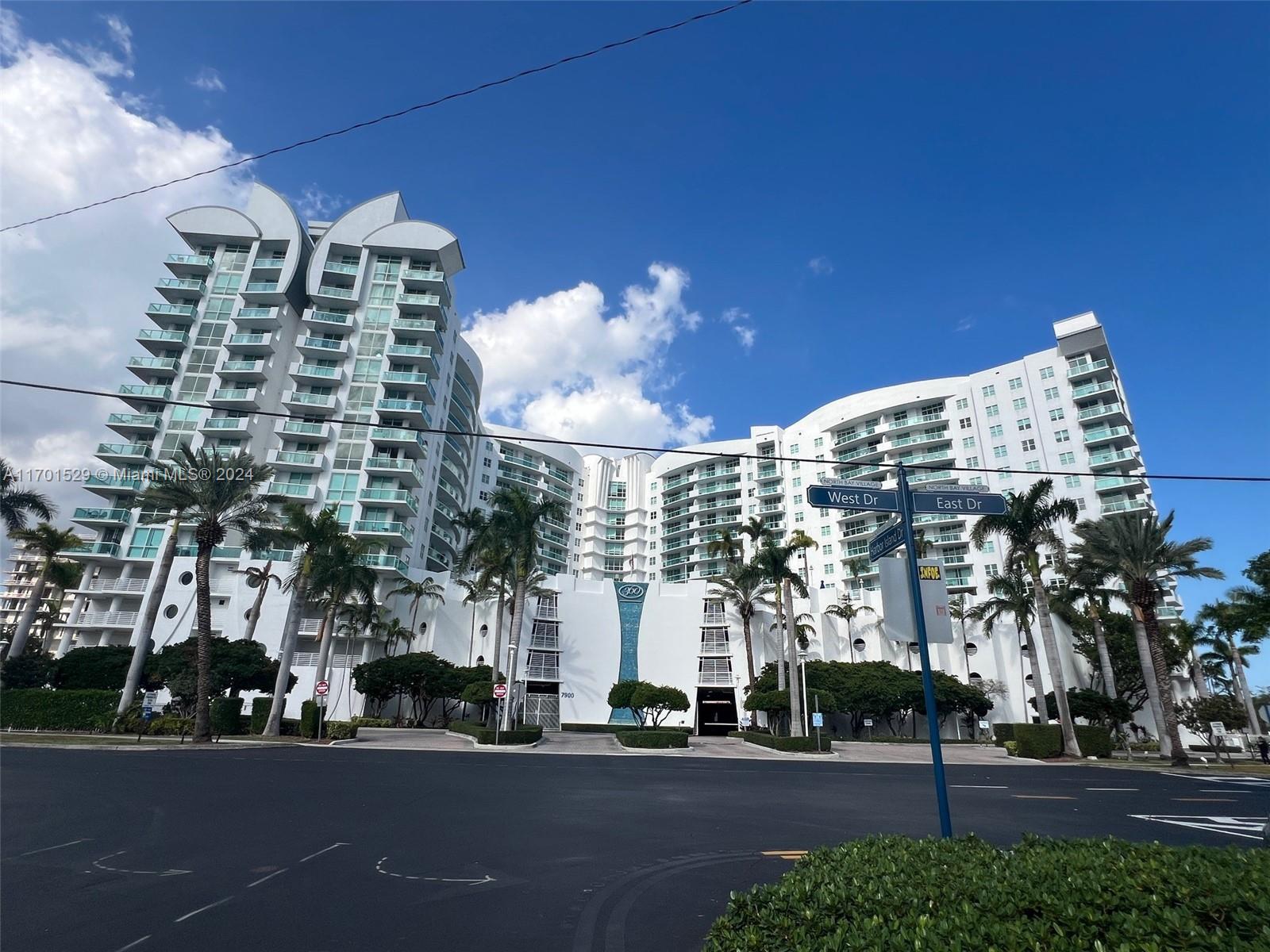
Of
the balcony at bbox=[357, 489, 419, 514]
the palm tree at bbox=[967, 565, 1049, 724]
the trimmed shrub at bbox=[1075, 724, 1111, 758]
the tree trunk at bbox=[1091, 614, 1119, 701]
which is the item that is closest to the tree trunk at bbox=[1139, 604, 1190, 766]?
the trimmed shrub at bbox=[1075, 724, 1111, 758]

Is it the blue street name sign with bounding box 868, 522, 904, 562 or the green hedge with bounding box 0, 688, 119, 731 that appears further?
the green hedge with bounding box 0, 688, 119, 731

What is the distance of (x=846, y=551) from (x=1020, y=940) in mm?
87572

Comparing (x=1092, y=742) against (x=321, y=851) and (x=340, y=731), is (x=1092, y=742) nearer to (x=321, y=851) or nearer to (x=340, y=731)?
(x=321, y=851)

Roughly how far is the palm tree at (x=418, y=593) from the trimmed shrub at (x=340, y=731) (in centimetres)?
1400

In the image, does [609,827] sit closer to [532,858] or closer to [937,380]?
[532,858]

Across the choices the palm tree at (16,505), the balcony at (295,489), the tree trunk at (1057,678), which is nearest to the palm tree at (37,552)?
the palm tree at (16,505)

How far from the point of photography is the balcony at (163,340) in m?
68.8

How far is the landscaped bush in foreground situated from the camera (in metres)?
3.61

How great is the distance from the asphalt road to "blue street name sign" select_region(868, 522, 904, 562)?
473cm

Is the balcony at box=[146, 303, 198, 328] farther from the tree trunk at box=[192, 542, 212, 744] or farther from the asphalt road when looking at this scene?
the asphalt road

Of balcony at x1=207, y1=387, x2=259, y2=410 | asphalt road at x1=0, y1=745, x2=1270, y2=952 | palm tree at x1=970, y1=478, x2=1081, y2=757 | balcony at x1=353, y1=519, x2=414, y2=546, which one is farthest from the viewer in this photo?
balcony at x1=207, y1=387, x2=259, y2=410

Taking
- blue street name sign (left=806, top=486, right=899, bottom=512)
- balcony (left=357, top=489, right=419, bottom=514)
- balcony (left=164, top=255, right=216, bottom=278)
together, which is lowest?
blue street name sign (left=806, top=486, right=899, bottom=512)

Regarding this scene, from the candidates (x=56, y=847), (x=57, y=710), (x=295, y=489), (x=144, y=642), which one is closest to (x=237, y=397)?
(x=295, y=489)

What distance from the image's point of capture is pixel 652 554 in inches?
4535
